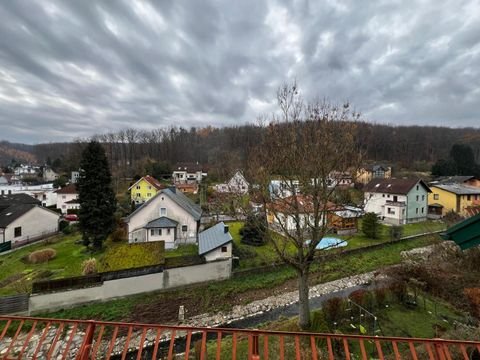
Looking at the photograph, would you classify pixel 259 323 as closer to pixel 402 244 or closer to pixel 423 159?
pixel 402 244

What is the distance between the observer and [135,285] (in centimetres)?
1281

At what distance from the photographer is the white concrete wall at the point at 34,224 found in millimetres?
20875

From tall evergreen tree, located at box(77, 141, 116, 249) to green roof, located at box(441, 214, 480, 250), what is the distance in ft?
67.4

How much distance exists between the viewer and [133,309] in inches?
465

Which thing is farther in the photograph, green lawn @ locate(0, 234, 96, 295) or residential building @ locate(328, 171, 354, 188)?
green lawn @ locate(0, 234, 96, 295)

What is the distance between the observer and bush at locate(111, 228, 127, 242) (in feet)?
67.7

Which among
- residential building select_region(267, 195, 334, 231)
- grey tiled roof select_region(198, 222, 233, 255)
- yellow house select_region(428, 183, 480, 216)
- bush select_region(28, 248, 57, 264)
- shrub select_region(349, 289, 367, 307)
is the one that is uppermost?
residential building select_region(267, 195, 334, 231)

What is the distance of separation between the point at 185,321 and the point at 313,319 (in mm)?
6058

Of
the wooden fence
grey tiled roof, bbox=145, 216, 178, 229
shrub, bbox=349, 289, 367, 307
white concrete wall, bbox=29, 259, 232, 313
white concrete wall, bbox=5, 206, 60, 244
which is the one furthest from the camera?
white concrete wall, bbox=5, 206, 60, 244

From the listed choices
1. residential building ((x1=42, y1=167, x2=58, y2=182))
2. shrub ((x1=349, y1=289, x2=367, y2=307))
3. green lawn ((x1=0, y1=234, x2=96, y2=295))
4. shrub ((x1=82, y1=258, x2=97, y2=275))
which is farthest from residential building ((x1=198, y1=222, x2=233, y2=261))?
residential building ((x1=42, y1=167, x2=58, y2=182))

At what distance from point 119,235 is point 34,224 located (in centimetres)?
943

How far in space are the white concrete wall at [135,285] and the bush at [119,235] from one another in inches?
362

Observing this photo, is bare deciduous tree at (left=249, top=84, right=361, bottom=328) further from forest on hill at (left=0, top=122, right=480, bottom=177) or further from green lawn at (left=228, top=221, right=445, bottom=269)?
forest on hill at (left=0, top=122, right=480, bottom=177)

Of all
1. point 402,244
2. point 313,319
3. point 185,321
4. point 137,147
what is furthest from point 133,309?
point 137,147
